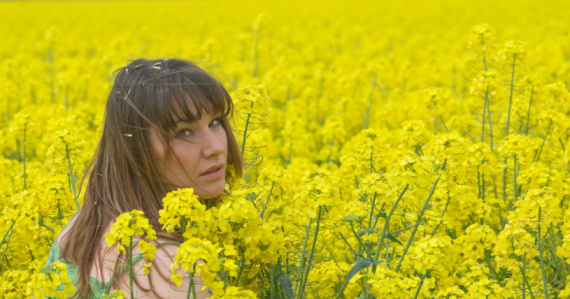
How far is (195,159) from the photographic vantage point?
273cm

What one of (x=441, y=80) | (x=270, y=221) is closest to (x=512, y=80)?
(x=270, y=221)

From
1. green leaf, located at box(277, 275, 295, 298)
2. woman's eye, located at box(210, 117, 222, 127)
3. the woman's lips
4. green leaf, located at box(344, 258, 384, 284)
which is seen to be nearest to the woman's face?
the woman's lips

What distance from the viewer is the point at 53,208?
3.26 m

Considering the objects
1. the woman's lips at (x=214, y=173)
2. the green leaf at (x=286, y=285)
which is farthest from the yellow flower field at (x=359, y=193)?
the woman's lips at (x=214, y=173)

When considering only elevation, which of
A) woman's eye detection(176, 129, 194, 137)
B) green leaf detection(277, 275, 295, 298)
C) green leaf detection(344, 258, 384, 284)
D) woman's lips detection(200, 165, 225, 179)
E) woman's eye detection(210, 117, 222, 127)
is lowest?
green leaf detection(277, 275, 295, 298)

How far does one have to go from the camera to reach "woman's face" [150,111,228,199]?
2.72 meters

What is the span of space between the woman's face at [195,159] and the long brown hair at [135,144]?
0.13 feet

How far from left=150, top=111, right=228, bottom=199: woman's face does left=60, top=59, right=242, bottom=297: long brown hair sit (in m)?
0.04

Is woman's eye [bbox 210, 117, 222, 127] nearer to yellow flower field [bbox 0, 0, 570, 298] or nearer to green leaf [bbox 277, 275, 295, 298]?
yellow flower field [bbox 0, 0, 570, 298]

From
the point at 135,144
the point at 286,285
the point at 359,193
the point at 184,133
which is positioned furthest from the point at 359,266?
the point at 135,144

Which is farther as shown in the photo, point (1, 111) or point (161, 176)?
point (1, 111)

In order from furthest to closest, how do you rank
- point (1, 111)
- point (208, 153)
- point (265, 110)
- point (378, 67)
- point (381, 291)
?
Result: point (378, 67)
point (1, 111)
point (265, 110)
point (208, 153)
point (381, 291)

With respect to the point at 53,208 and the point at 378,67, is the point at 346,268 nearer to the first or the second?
the point at 53,208

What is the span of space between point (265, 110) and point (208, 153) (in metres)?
0.55
